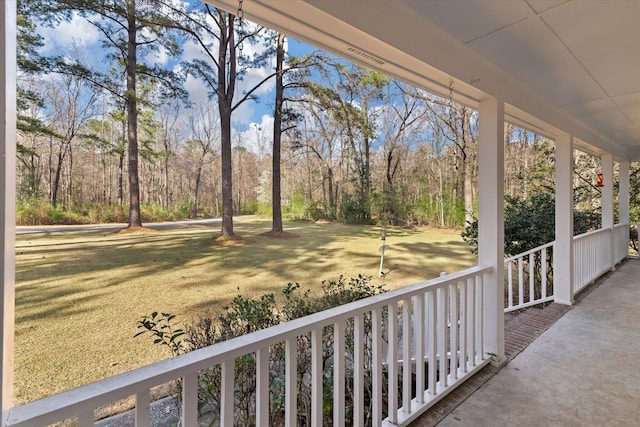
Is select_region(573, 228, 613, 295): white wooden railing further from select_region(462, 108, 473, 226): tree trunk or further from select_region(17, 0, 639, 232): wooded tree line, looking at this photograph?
select_region(17, 0, 639, 232): wooded tree line

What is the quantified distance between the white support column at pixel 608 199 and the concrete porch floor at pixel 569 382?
247 centimetres

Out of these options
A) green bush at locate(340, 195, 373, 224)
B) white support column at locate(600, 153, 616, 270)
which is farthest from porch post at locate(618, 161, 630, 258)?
green bush at locate(340, 195, 373, 224)

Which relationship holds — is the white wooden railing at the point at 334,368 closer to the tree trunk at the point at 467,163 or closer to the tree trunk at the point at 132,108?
the tree trunk at the point at 132,108

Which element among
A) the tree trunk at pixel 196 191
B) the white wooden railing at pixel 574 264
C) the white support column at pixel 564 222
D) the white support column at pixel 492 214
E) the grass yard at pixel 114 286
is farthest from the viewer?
the white wooden railing at pixel 574 264

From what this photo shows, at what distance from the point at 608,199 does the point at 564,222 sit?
92.2 inches

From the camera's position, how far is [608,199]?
4781mm

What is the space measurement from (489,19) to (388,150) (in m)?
3.77

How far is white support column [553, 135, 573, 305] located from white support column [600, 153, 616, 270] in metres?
2.06

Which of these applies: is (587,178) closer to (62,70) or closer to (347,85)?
(347,85)

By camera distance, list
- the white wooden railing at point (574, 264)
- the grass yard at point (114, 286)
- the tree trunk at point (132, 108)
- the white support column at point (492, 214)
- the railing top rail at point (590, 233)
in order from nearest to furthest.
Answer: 1. the grass yard at point (114, 286)
2. the tree trunk at point (132, 108)
3. the white support column at point (492, 214)
4. the white wooden railing at point (574, 264)
5. the railing top rail at point (590, 233)

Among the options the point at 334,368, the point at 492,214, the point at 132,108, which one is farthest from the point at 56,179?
the point at 492,214

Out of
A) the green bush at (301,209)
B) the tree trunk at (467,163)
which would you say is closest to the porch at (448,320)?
the green bush at (301,209)

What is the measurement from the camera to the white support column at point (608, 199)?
4652mm

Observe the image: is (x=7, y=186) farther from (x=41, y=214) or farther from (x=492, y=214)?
(x=492, y=214)
